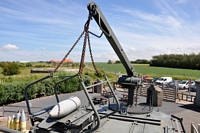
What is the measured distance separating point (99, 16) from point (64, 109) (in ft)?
9.02

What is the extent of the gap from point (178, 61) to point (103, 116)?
6558 cm

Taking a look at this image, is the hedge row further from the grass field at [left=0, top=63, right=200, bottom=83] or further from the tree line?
the tree line

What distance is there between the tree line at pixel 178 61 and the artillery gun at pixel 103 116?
57798 mm

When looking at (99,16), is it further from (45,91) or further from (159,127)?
(45,91)

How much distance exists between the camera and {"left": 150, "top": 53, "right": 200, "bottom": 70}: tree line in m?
A: 60.5

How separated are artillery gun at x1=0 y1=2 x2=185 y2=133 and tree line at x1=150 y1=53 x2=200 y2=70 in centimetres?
5780

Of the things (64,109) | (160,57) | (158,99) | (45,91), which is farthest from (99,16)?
(160,57)

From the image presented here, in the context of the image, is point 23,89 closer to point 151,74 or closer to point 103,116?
point 103,116

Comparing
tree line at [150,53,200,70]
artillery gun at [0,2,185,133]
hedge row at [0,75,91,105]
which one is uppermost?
tree line at [150,53,200,70]

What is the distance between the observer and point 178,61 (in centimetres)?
6600

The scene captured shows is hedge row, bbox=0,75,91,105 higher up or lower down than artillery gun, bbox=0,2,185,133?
lower down

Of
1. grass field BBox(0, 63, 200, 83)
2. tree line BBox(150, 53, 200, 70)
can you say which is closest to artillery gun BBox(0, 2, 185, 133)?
grass field BBox(0, 63, 200, 83)

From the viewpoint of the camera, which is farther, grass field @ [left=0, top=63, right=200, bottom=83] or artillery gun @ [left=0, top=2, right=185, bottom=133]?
grass field @ [left=0, top=63, right=200, bottom=83]

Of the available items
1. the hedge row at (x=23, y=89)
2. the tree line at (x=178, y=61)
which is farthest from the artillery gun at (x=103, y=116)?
the tree line at (x=178, y=61)
